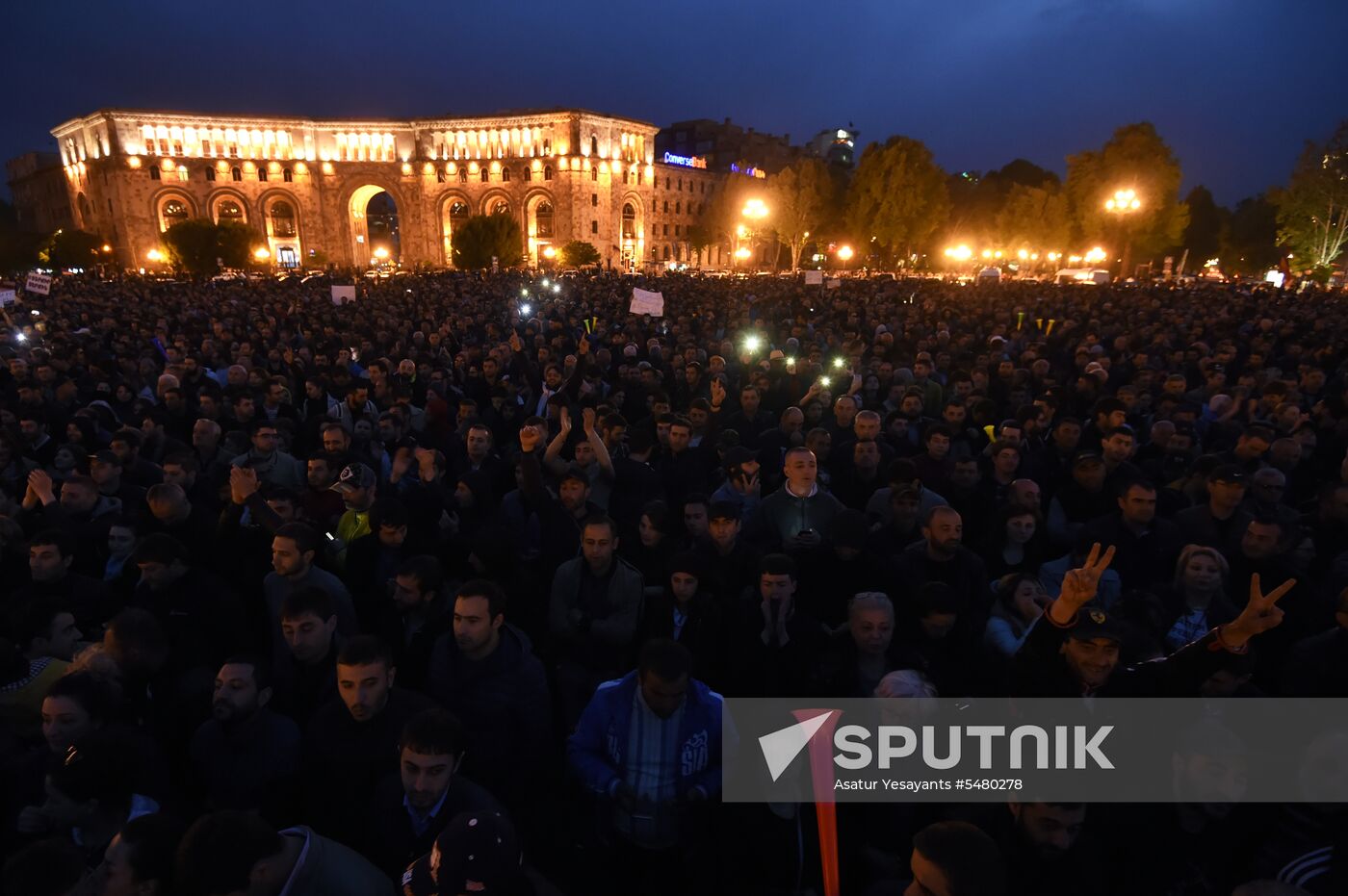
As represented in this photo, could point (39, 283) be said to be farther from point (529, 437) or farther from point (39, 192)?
point (39, 192)

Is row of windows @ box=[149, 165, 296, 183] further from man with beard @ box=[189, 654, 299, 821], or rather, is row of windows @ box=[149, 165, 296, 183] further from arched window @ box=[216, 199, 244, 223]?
man with beard @ box=[189, 654, 299, 821]

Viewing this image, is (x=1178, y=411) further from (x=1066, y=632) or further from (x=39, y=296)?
(x=39, y=296)

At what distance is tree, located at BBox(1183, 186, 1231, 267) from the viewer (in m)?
77.8

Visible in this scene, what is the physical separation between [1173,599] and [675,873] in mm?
3367

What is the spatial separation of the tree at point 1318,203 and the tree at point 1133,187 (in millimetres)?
8540

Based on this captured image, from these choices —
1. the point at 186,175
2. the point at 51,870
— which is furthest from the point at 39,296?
the point at 186,175

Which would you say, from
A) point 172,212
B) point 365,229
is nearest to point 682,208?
point 365,229

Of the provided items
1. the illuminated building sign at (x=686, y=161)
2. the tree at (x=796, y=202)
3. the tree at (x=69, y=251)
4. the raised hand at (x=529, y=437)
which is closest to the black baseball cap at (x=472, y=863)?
the raised hand at (x=529, y=437)

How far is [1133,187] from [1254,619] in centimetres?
5270

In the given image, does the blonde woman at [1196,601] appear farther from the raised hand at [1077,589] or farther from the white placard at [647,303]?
the white placard at [647,303]

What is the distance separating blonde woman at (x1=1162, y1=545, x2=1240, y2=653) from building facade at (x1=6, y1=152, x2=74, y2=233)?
368ft

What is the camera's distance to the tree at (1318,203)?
3547 centimetres

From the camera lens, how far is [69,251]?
59031 mm

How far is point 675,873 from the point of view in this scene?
3.42 meters
